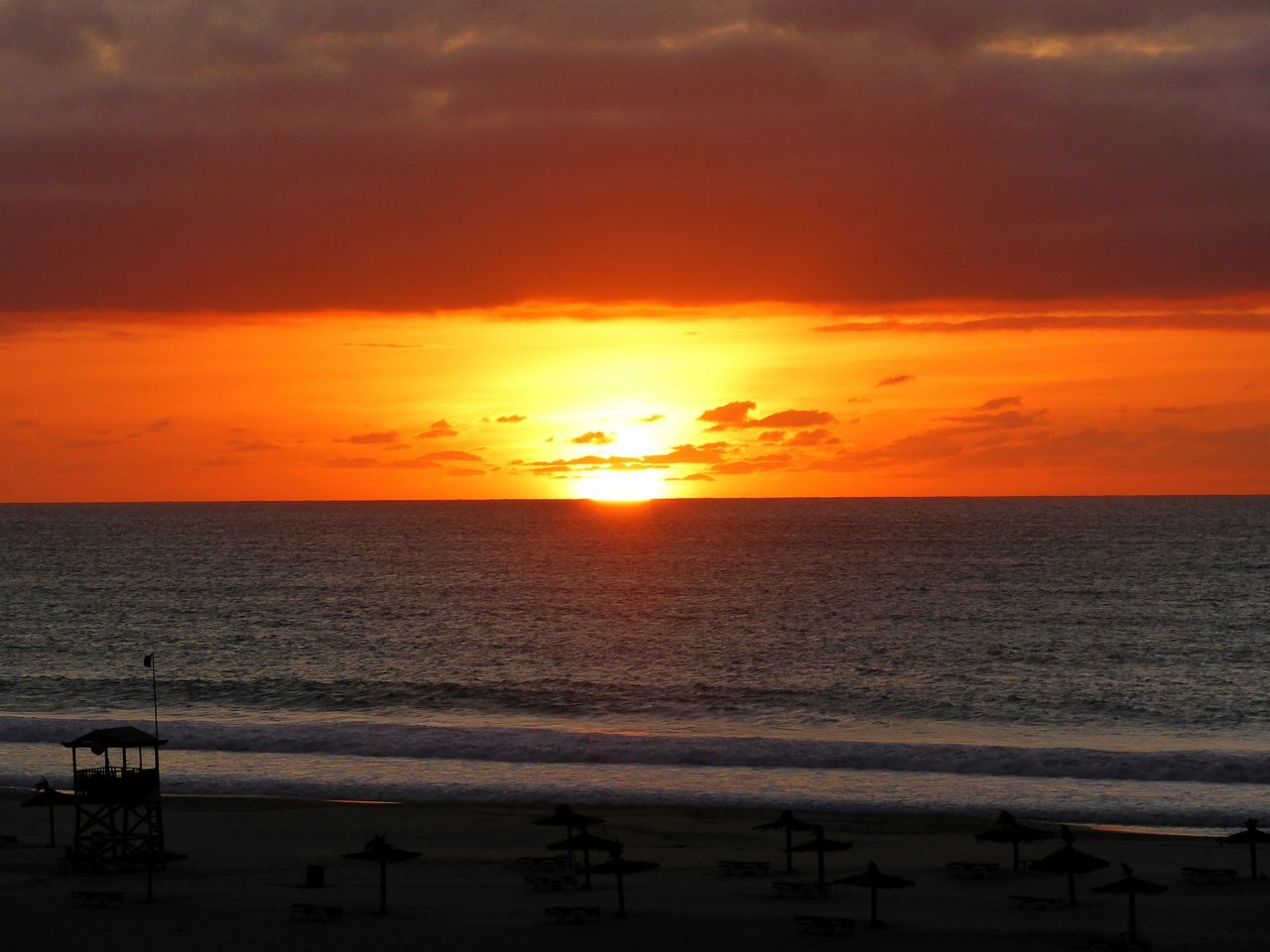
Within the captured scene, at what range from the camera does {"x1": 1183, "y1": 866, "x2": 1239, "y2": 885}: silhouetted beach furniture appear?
116ft

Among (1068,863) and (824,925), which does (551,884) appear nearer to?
(824,925)

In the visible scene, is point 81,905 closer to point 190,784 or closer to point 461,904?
point 461,904

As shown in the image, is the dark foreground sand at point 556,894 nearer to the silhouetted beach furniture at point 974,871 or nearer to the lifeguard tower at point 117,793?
the silhouetted beach furniture at point 974,871

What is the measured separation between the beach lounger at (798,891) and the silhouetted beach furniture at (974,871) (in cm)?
398

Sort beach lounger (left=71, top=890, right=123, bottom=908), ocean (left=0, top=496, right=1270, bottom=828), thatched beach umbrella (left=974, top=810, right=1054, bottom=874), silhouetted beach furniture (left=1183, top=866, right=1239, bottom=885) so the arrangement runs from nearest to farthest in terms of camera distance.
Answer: beach lounger (left=71, top=890, right=123, bottom=908), silhouetted beach furniture (left=1183, top=866, right=1239, bottom=885), thatched beach umbrella (left=974, top=810, right=1054, bottom=874), ocean (left=0, top=496, right=1270, bottom=828)

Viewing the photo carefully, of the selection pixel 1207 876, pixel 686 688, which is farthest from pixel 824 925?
pixel 686 688

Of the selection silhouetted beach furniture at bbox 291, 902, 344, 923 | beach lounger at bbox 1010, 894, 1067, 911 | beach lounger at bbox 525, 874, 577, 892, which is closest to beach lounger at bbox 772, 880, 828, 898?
beach lounger at bbox 1010, 894, 1067, 911

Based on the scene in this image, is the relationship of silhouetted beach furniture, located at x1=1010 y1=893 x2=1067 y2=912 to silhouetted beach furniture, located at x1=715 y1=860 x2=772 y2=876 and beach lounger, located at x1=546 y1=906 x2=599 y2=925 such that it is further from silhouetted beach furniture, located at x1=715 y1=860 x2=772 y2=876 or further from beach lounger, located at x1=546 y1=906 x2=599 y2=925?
beach lounger, located at x1=546 y1=906 x2=599 y2=925

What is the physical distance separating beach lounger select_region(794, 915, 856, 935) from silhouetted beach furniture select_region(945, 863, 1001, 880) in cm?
591

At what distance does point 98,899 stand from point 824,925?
711 inches

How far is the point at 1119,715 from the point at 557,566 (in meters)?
120

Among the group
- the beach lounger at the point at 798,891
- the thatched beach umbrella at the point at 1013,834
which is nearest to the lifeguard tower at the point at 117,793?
the beach lounger at the point at 798,891

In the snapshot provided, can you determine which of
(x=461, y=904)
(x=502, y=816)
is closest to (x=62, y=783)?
(x=502, y=816)

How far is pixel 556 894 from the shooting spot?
35.5m
